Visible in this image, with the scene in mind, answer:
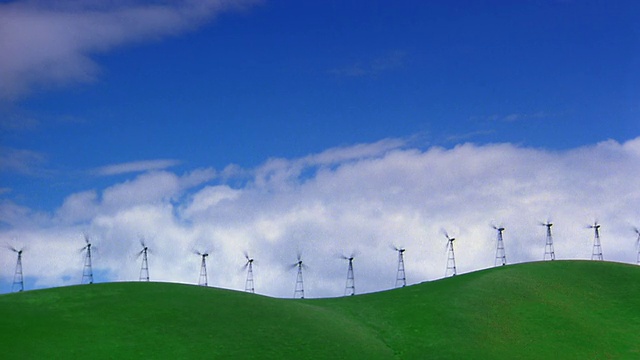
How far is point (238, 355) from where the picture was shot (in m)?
68.3

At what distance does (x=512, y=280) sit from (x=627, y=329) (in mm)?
16098

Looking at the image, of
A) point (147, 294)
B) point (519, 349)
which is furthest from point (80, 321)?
point (519, 349)

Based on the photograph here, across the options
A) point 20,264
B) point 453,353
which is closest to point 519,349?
point 453,353

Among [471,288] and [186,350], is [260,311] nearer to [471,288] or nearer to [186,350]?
[186,350]

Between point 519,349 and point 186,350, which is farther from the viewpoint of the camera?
point 519,349

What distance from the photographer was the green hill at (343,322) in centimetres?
6994

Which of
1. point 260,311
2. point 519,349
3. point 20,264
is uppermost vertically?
point 20,264

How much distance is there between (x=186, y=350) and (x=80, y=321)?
1343cm

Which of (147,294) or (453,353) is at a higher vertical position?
(147,294)

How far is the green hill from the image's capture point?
69.9 meters

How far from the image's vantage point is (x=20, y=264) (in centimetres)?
11581

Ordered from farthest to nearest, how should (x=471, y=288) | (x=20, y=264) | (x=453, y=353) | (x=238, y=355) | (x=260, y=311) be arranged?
(x=20, y=264), (x=471, y=288), (x=260, y=311), (x=453, y=353), (x=238, y=355)

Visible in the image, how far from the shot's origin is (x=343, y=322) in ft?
273

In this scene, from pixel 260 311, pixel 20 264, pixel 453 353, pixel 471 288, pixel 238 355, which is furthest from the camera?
pixel 20 264
